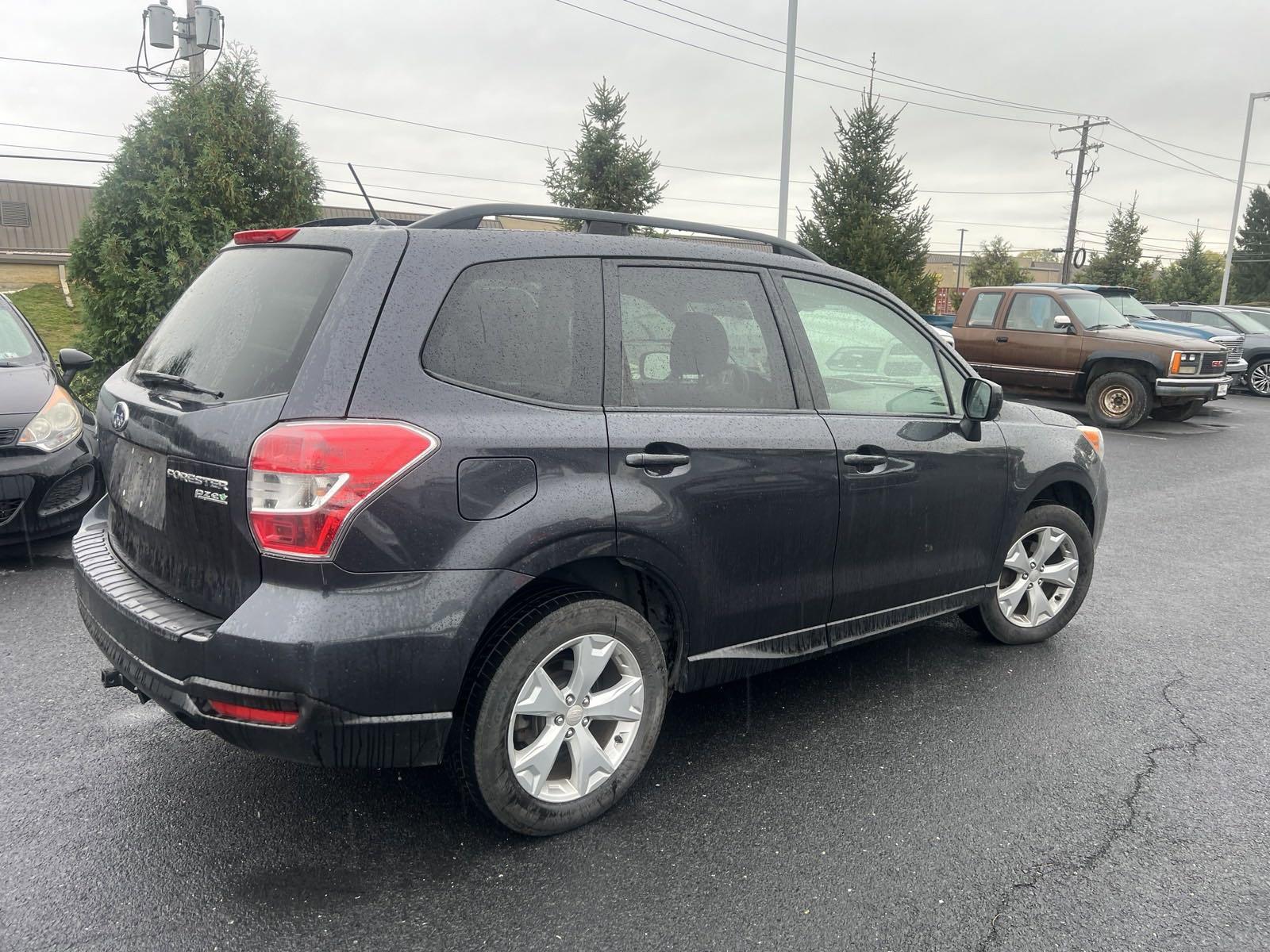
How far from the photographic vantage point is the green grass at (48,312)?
56.4ft

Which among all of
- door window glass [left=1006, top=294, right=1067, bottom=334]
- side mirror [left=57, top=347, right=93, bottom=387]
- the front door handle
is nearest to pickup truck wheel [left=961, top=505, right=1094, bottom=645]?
the front door handle

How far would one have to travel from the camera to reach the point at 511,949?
229 cm

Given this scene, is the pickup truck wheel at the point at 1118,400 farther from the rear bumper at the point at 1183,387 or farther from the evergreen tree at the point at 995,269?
the evergreen tree at the point at 995,269

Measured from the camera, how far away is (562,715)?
8.86 ft

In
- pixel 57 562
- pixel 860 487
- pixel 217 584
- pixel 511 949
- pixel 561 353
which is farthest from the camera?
pixel 57 562

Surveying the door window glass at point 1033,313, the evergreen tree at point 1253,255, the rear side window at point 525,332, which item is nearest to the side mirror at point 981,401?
the rear side window at point 525,332

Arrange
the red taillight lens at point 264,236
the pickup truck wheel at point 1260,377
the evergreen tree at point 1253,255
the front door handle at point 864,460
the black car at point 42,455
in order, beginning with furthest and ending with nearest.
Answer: the evergreen tree at point 1253,255 < the pickup truck wheel at point 1260,377 < the black car at point 42,455 < the front door handle at point 864,460 < the red taillight lens at point 264,236

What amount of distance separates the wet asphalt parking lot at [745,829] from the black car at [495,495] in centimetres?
33

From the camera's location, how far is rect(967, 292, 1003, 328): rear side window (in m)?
13.9

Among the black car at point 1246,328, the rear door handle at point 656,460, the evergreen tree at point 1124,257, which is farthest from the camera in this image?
the evergreen tree at point 1124,257

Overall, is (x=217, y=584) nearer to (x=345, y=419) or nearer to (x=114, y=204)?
(x=345, y=419)

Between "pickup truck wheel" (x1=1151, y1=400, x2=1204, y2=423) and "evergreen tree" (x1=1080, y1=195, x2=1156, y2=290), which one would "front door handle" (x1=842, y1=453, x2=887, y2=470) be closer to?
"pickup truck wheel" (x1=1151, y1=400, x2=1204, y2=423)

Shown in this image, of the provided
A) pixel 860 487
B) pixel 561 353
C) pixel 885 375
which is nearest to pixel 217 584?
pixel 561 353

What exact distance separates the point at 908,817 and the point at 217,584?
7.00 ft
